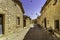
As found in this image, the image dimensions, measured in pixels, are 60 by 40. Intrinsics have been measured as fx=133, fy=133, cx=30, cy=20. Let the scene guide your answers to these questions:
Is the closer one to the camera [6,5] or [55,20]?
[6,5]

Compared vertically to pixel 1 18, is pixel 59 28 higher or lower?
lower

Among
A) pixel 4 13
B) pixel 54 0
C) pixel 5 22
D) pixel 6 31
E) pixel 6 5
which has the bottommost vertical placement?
pixel 6 31

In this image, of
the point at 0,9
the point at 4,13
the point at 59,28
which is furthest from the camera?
the point at 59,28

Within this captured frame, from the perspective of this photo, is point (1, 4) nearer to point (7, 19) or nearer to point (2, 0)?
point (2, 0)

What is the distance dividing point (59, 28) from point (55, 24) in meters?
0.86

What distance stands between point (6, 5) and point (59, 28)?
5.92 meters

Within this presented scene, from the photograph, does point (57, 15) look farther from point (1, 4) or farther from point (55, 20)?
point (1, 4)

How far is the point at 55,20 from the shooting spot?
12844 millimetres

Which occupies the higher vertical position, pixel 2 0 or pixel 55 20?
pixel 2 0

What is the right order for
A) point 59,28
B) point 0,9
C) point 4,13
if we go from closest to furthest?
point 0,9
point 4,13
point 59,28

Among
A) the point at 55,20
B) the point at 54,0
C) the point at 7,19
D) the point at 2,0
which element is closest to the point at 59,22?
the point at 55,20

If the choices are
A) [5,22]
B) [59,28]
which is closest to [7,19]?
[5,22]

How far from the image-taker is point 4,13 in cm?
808

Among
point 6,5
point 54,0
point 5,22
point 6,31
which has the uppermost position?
point 54,0
